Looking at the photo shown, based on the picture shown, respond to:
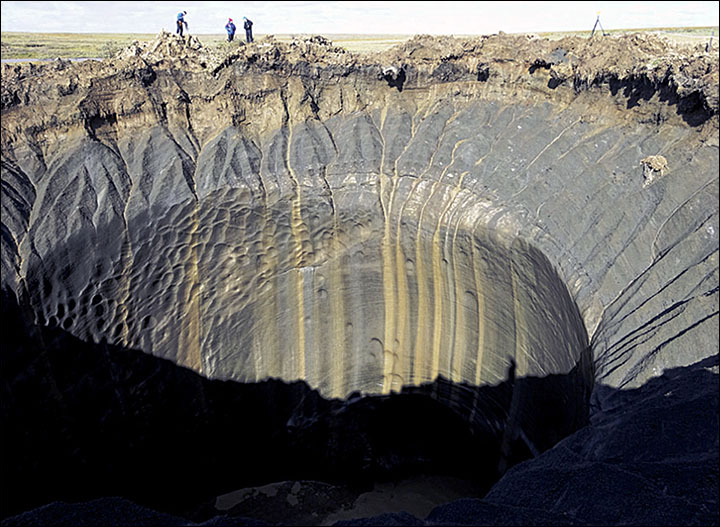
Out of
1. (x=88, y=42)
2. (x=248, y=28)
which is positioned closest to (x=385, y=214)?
(x=248, y=28)

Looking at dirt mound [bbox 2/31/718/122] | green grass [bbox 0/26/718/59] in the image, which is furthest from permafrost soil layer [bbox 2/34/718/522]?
green grass [bbox 0/26/718/59]

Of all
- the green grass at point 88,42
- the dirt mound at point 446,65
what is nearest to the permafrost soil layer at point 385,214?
the dirt mound at point 446,65

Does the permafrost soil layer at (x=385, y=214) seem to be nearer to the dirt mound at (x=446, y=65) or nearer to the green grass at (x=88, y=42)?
the dirt mound at (x=446, y=65)

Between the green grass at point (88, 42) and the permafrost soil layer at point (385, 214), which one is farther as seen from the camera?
the green grass at point (88, 42)

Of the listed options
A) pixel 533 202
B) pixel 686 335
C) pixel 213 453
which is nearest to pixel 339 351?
pixel 213 453

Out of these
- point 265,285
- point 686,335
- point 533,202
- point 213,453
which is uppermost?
point 533,202

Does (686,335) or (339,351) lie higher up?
(339,351)

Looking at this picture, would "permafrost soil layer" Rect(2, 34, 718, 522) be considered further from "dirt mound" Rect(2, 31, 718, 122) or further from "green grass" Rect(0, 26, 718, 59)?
"green grass" Rect(0, 26, 718, 59)

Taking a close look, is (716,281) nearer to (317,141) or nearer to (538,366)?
(538,366)
